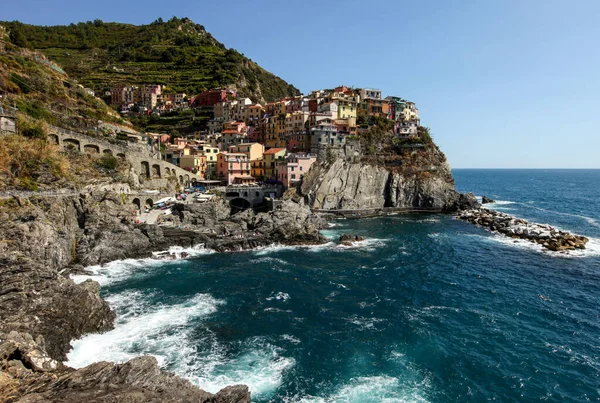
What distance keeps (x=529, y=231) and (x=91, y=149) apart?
78.4 metres

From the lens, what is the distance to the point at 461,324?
93.9ft

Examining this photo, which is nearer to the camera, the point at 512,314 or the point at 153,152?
the point at 512,314

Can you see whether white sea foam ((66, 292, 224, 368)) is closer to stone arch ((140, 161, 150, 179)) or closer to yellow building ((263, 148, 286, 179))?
stone arch ((140, 161, 150, 179))

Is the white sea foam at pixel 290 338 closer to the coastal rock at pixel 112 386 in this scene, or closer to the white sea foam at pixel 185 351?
the white sea foam at pixel 185 351

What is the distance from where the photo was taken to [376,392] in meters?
20.2

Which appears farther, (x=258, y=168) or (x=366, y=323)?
(x=258, y=168)

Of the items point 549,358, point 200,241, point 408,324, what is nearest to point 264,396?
point 408,324

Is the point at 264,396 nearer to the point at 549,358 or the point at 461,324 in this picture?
the point at 461,324

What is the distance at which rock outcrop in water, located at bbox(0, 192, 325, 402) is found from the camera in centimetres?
1578

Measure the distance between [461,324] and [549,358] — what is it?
617 centimetres

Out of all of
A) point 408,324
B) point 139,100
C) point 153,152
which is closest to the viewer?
point 408,324

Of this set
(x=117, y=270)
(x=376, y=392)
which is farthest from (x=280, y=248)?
(x=376, y=392)

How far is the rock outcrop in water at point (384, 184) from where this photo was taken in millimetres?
76125

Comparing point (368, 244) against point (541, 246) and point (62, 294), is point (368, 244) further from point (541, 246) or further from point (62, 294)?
point (62, 294)
